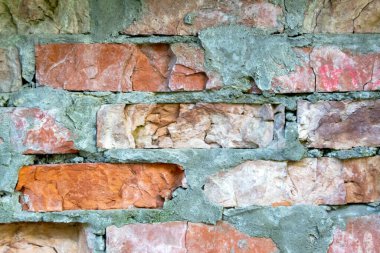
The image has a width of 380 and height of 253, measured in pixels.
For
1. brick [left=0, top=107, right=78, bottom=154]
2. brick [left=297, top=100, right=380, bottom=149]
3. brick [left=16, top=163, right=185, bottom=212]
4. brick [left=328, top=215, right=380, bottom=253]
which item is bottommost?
brick [left=328, top=215, right=380, bottom=253]

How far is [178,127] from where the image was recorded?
2.54ft

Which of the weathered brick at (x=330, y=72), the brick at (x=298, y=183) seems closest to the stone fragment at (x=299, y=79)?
the weathered brick at (x=330, y=72)

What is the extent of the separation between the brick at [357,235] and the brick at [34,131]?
1.54 ft

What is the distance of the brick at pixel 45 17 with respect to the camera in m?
0.74

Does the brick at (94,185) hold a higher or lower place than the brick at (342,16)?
lower

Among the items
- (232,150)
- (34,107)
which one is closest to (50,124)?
(34,107)

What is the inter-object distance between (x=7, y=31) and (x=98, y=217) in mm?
326

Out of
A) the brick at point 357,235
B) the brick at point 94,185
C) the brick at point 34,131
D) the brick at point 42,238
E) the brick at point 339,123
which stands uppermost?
the brick at point 339,123

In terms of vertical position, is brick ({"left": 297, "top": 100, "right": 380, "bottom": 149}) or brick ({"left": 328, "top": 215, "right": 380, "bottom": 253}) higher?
brick ({"left": 297, "top": 100, "right": 380, "bottom": 149})

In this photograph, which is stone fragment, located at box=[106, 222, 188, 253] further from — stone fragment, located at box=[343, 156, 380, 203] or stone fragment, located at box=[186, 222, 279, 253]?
stone fragment, located at box=[343, 156, 380, 203]

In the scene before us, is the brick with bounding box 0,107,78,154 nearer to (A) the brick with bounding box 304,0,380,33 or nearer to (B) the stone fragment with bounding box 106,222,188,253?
(B) the stone fragment with bounding box 106,222,188,253

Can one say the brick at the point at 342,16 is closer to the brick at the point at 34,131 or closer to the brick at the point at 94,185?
the brick at the point at 94,185

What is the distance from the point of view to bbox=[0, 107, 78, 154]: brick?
0.74 meters

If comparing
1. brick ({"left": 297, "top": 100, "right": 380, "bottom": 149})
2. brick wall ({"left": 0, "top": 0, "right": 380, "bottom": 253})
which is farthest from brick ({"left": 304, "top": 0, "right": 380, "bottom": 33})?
brick ({"left": 297, "top": 100, "right": 380, "bottom": 149})
